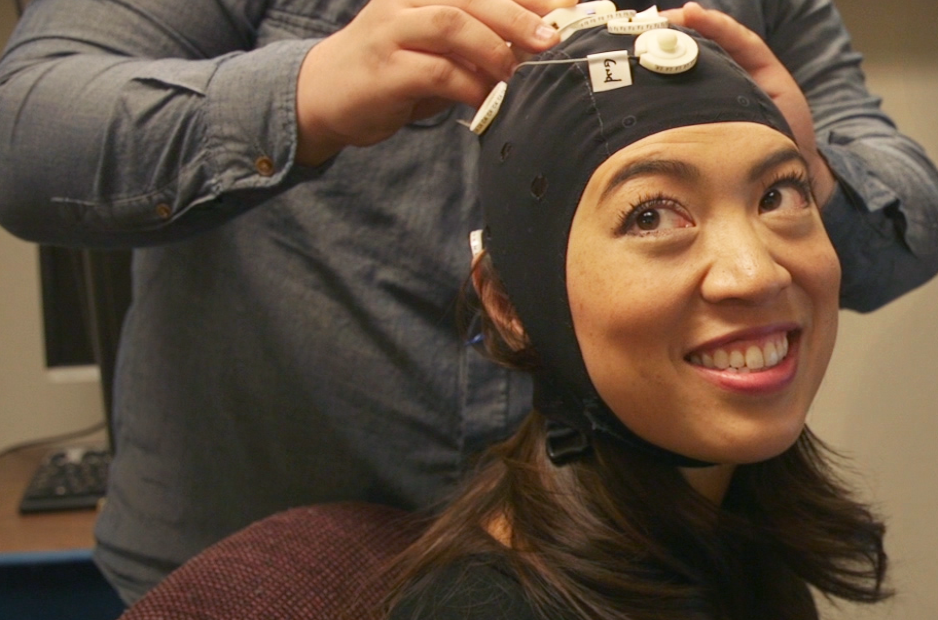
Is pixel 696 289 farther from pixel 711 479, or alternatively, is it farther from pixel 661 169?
pixel 711 479

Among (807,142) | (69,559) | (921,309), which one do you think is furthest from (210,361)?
(921,309)

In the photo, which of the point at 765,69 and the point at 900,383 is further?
the point at 900,383

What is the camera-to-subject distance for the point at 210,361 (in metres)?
1.00

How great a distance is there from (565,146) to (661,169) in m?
0.07

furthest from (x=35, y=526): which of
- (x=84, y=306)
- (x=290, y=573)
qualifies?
(x=290, y=573)

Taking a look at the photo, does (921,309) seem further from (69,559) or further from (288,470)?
(69,559)

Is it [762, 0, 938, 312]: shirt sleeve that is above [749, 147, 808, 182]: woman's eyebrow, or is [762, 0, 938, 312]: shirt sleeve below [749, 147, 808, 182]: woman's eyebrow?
below

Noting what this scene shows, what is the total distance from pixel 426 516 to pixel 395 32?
45 centimetres

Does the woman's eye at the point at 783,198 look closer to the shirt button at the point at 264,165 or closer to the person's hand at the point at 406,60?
the person's hand at the point at 406,60

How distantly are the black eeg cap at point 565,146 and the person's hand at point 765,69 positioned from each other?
0.03 m

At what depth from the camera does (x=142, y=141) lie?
2.63ft

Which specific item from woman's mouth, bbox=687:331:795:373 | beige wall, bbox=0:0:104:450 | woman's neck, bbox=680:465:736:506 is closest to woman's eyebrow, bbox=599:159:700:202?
woman's mouth, bbox=687:331:795:373

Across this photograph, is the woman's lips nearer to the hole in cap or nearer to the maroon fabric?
the hole in cap

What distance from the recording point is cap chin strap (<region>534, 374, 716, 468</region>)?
0.77 metres
